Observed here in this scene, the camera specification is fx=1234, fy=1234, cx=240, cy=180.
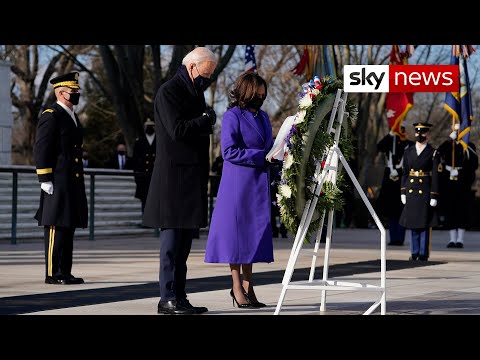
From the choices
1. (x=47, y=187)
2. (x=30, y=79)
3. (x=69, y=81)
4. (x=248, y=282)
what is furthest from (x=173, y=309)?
(x=30, y=79)

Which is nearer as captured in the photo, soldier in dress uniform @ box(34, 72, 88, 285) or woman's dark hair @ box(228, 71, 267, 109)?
woman's dark hair @ box(228, 71, 267, 109)

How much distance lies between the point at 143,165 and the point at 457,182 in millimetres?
5680

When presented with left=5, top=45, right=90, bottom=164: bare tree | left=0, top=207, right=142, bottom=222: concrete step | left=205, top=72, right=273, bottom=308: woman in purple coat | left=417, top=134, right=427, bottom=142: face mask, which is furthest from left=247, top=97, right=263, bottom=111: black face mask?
left=5, top=45, right=90, bottom=164: bare tree

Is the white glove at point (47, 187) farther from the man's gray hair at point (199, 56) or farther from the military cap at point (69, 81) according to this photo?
the man's gray hair at point (199, 56)

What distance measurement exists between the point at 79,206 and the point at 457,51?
34.2 feet

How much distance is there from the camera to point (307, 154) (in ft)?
28.3

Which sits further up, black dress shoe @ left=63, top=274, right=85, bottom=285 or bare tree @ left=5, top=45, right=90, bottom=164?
Result: bare tree @ left=5, top=45, right=90, bottom=164

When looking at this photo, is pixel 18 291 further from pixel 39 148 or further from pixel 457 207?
pixel 457 207

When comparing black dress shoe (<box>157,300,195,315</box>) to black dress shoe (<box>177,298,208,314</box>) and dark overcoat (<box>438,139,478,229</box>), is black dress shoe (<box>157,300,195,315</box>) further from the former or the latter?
dark overcoat (<box>438,139,478,229</box>)

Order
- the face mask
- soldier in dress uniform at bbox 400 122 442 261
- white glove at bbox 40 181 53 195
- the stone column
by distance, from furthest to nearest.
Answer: the stone column
the face mask
soldier in dress uniform at bbox 400 122 442 261
white glove at bbox 40 181 53 195

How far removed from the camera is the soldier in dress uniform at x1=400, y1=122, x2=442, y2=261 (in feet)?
52.8

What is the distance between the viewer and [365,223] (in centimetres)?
2953

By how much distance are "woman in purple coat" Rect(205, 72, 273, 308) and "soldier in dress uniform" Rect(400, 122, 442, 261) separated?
690 centimetres
